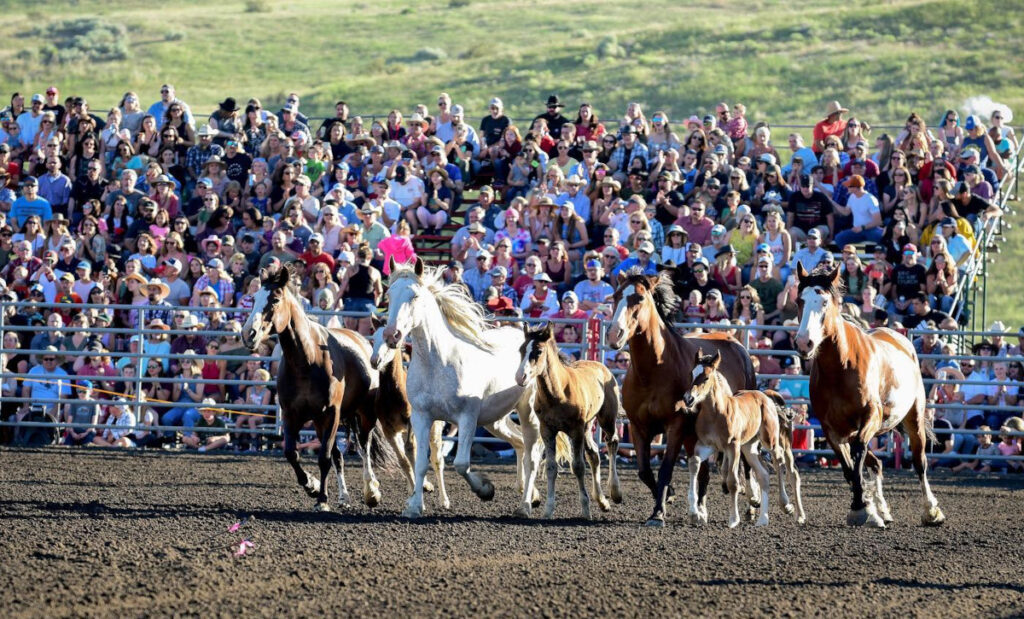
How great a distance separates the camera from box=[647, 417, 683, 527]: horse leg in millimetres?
11398

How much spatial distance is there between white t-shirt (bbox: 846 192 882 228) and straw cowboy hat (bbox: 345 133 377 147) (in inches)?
288

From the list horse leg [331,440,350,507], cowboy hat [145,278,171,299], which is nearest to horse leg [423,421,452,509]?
horse leg [331,440,350,507]

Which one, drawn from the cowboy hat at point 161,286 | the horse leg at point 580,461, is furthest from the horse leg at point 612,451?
the cowboy hat at point 161,286

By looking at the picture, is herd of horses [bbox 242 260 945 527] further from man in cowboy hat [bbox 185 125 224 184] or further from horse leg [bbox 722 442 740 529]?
man in cowboy hat [bbox 185 125 224 184]

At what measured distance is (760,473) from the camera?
465 inches

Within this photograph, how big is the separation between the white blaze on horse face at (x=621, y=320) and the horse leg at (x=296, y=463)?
2.91 m

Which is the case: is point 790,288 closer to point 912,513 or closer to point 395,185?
point 912,513

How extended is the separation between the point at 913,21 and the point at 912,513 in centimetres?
5171

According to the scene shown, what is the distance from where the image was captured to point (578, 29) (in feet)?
224

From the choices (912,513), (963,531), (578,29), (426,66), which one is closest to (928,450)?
(912,513)

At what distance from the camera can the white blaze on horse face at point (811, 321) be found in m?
11.1

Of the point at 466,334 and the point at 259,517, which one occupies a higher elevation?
the point at 466,334

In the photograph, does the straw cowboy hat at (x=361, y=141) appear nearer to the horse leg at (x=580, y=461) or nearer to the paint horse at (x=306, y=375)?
the paint horse at (x=306, y=375)

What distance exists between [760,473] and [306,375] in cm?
380
